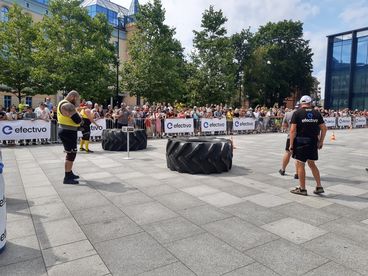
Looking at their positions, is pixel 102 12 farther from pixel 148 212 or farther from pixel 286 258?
pixel 286 258

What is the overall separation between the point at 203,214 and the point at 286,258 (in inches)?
62.5

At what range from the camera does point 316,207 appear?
17.0ft

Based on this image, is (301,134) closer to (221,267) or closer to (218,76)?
(221,267)

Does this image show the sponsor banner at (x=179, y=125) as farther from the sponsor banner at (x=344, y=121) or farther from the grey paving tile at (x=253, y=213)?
the sponsor banner at (x=344, y=121)

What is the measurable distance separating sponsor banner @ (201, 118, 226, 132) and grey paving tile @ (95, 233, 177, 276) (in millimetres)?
14891

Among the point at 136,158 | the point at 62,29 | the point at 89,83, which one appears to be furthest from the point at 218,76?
the point at 136,158

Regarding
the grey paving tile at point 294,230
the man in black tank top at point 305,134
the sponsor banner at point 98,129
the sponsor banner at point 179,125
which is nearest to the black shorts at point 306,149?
the man in black tank top at point 305,134

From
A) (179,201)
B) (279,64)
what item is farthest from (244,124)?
(279,64)

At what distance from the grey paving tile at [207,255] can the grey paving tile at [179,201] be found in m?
1.23

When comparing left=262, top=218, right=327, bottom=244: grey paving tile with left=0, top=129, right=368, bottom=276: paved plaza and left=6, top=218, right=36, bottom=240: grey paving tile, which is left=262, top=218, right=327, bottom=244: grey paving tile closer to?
left=0, top=129, right=368, bottom=276: paved plaza

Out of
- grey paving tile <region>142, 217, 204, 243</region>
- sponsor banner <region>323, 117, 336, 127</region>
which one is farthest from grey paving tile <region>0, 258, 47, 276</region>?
sponsor banner <region>323, 117, 336, 127</region>

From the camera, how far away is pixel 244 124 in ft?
67.8

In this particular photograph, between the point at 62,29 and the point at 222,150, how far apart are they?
24.8 m

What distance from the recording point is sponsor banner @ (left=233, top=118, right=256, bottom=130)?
20141mm
